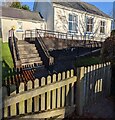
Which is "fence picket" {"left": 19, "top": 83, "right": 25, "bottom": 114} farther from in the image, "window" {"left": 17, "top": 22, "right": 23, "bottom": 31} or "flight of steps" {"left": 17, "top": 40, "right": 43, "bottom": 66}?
"window" {"left": 17, "top": 22, "right": 23, "bottom": 31}

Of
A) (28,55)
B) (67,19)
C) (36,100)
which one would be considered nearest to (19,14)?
(67,19)

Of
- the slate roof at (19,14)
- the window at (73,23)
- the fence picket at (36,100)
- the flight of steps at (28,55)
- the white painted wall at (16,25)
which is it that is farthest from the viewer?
the window at (73,23)

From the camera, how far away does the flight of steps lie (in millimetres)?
15250

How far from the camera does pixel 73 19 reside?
2769 centimetres

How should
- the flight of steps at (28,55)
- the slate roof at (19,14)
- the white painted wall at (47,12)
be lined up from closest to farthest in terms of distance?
the flight of steps at (28,55)
the white painted wall at (47,12)
the slate roof at (19,14)

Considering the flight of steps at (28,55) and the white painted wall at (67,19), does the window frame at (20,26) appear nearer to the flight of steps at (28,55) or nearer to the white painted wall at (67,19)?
the white painted wall at (67,19)

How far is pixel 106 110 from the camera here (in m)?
5.59

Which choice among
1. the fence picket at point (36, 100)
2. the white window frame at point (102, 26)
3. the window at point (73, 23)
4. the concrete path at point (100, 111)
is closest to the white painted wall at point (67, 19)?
the window at point (73, 23)

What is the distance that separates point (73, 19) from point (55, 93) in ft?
78.4

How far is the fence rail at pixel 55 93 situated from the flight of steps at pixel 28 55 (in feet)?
31.1

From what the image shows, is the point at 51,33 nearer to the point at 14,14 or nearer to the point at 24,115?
the point at 14,14

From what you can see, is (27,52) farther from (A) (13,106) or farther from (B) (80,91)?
(A) (13,106)

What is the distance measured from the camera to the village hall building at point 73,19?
25484mm

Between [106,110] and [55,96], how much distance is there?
171 centimetres
